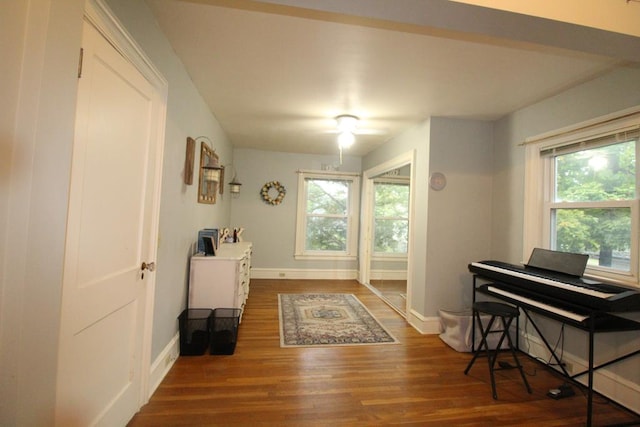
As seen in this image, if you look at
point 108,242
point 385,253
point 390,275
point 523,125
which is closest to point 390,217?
point 385,253

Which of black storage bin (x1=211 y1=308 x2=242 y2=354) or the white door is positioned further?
black storage bin (x1=211 y1=308 x2=242 y2=354)

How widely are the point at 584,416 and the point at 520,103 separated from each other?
2.57 m

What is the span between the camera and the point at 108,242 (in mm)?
1376

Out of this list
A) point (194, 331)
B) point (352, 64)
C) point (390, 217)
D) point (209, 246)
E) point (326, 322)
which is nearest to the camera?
point (352, 64)

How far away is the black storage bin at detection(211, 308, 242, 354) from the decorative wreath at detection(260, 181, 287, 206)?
3044mm

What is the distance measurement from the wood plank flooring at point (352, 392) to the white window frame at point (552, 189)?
3.16 feet

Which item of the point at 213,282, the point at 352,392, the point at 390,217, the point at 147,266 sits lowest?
the point at 352,392

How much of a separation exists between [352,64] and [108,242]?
1.98 meters

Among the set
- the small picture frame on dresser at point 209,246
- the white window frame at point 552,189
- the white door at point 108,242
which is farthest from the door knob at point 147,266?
the white window frame at point 552,189

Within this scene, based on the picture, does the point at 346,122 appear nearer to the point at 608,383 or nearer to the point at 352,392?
the point at 352,392

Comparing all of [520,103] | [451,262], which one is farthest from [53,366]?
[520,103]

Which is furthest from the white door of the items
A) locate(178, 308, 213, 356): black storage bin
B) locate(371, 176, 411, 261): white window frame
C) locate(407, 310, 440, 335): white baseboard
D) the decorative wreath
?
locate(371, 176, 411, 261): white window frame

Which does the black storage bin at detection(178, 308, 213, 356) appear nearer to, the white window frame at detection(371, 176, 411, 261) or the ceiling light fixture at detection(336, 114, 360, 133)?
the ceiling light fixture at detection(336, 114, 360, 133)

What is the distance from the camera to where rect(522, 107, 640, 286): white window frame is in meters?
1.96
